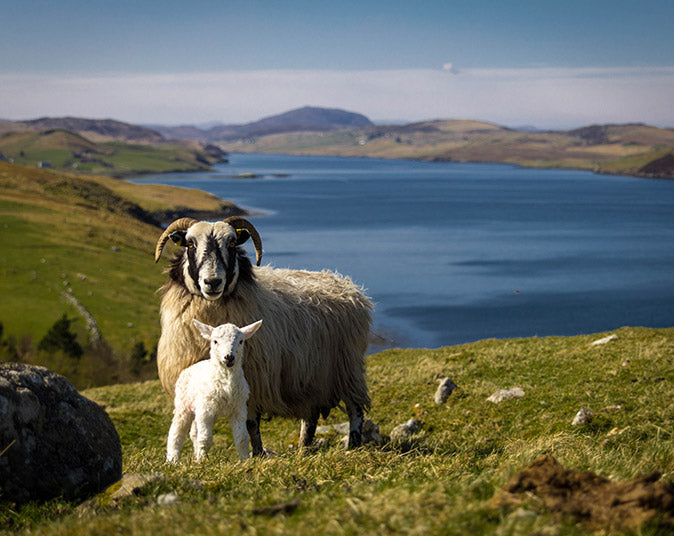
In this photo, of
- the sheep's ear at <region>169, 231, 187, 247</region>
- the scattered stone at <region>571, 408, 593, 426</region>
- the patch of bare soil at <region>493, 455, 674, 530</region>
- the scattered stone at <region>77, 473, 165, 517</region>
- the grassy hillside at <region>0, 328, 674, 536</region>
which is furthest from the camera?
the scattered stone at <region>571, 408, 593, 426</region>

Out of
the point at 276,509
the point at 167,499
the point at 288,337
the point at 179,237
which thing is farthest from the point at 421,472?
the point at 179,237

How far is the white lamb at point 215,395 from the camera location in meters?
7.81

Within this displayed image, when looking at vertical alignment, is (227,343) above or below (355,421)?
above

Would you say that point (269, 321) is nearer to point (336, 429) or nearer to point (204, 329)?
point (204, 329)

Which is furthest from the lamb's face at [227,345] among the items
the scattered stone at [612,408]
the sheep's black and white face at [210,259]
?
the scattered stone at [612,408]

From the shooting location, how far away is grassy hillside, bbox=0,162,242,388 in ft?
192

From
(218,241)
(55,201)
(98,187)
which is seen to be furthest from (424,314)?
(98,187)

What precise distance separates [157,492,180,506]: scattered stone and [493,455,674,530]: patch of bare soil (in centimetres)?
262

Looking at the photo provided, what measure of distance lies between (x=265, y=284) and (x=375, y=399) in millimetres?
6708

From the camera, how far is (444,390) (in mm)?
15164

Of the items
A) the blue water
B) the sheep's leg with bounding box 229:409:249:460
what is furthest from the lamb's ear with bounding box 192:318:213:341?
the blue water

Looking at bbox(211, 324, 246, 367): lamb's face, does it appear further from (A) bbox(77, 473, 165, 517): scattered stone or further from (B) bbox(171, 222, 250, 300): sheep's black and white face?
(A) bbox(77, 473, 165, 517): scattered stone

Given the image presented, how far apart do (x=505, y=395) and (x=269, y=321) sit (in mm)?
6770

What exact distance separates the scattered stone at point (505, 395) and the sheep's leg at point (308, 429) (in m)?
4.60
